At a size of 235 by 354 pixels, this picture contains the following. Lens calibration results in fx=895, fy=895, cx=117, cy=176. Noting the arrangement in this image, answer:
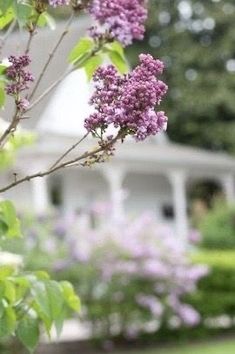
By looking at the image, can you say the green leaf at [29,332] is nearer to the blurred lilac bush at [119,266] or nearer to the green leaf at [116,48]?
the green leaf at [116,48]

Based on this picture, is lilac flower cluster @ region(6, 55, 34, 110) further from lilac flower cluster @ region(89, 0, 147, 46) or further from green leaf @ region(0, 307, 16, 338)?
green leaf @ region(0, 307, 16, 338)

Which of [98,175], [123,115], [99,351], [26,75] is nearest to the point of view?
[123,115]

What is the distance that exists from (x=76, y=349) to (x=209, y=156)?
15455mm

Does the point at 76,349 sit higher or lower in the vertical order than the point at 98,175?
lower

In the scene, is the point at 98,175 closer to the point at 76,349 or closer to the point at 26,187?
the point at 26,187

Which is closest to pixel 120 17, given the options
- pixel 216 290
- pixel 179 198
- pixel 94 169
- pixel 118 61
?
pixel 118 61

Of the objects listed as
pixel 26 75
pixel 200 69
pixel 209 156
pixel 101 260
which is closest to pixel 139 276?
pixel 101 260

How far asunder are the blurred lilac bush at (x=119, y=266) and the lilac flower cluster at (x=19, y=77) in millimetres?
8518

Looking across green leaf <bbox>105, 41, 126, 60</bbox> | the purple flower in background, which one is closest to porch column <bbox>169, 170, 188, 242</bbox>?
the purple flower in background

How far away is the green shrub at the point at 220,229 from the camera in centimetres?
1834

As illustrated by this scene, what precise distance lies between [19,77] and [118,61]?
1.82 ft

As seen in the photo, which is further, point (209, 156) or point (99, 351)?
point (209, 156)

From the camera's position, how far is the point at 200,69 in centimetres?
3284

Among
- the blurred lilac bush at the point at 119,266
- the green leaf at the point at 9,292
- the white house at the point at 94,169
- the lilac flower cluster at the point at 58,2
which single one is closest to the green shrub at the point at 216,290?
the blurred lilac bush at the point at 119,266
